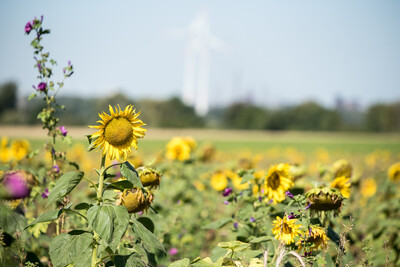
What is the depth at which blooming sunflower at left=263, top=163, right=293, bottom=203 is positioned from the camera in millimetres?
2525

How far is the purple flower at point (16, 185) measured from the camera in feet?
7.75

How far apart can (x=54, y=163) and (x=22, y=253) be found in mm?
708

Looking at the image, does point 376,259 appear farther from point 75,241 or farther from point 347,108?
point 347,108

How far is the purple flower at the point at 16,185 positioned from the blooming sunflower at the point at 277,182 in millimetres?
1486

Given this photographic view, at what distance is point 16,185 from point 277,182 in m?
1.60

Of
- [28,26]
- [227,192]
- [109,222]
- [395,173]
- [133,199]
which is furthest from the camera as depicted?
[395,173]

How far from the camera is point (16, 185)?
94.3 inches

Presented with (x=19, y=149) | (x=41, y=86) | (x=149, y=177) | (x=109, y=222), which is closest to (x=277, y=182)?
(x=149, y=177)

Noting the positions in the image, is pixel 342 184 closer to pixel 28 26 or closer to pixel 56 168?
pixel 56 168

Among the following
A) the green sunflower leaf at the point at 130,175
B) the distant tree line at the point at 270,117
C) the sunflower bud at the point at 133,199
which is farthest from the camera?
the distant tree line at the point at 270,117

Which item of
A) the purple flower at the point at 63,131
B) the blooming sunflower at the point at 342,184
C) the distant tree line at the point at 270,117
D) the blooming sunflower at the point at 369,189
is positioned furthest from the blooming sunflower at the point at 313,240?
the distant tree line at the point at 270,117

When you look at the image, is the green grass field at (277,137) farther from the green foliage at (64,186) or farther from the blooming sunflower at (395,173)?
the green foliage at (64,186)

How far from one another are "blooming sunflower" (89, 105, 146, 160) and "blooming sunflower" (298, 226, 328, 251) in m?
0.92

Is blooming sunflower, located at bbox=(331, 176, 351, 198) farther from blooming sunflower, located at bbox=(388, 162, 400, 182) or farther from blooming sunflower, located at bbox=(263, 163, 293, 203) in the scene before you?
blooming sunflower, located at bbox=(388, 162, 400, 182)
